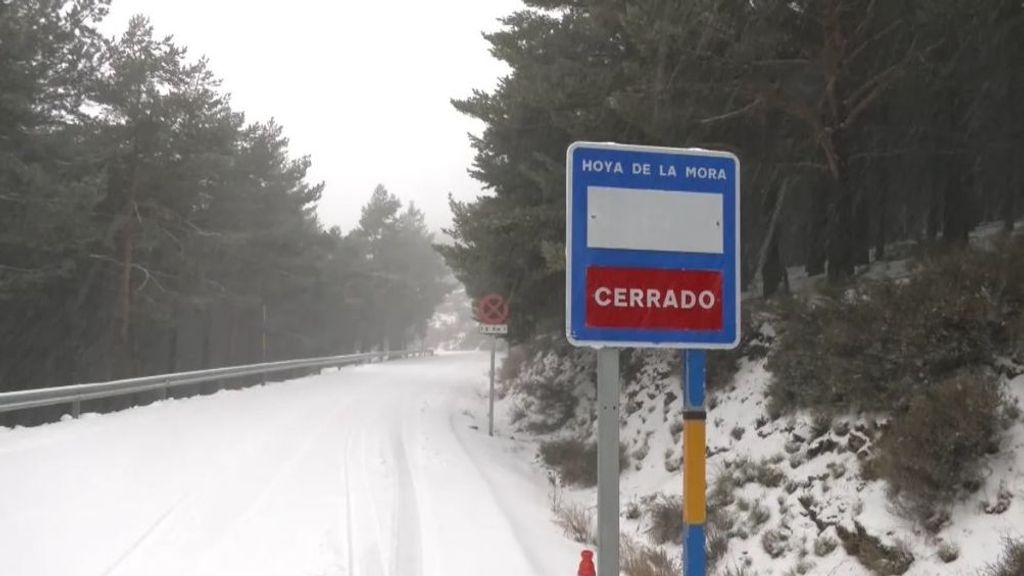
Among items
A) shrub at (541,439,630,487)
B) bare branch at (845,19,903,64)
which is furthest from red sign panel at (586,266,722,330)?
shrub at (541,439,630,487)

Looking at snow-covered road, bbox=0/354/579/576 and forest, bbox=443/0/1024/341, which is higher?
forest, bbox=443/0/1024/341

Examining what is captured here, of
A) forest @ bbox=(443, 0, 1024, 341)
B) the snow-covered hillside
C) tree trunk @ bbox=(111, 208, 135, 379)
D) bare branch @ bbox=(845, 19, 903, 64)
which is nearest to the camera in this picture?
the snow-covered hillside

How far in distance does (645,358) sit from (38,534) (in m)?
10.8

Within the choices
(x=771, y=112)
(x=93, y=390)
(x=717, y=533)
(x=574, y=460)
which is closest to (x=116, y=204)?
(x=93, y=390)

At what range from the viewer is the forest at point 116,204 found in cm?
1909

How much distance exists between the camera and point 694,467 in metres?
2.65

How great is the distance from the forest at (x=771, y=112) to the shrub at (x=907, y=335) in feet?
9.96

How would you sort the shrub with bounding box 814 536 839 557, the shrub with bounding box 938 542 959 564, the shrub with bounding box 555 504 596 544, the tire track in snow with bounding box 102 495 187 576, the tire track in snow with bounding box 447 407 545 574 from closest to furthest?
the shrub with bounding box 938 542 959 564 < the tire track in snow with bounding box 102 495 187 576 < the shrub with bounding box 814 536 839 557 < the tire track in snow with bounding box 447 407 545 574 < the shrub with bounding box 555 504 596 544

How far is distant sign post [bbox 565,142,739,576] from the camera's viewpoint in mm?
2592

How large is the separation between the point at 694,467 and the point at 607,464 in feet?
1.18

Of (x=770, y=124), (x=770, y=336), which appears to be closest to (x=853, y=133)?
(x=770, y=124)

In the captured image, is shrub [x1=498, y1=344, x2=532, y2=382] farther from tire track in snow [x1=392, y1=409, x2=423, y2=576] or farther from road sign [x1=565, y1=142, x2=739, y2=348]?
road sign [x1=565, y1=142, x2=739, y2=348]

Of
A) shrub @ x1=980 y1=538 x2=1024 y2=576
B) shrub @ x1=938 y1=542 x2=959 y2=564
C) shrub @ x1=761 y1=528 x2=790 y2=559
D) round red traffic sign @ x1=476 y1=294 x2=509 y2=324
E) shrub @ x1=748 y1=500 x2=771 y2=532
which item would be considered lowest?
shrub @ x1=761 y1=528 x2=790 y2=559

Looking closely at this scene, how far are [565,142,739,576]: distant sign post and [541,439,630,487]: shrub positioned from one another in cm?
866
